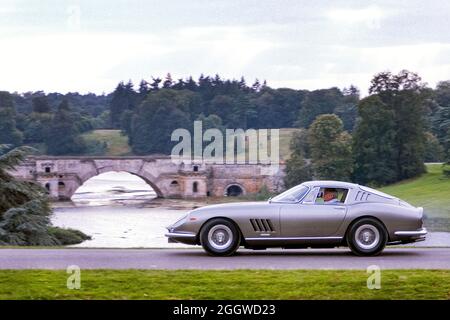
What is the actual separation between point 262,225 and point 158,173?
7066cm

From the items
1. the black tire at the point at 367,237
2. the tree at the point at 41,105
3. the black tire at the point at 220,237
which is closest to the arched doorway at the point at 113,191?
→ the tree at the point at 41,105

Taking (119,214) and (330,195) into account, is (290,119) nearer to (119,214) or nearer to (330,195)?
(119,214)

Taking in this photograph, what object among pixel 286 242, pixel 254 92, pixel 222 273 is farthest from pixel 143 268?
pixel 254 92

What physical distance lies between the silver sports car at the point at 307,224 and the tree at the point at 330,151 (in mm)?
51835

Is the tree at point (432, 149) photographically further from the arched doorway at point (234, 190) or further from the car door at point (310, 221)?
the car door at point (310, 221)

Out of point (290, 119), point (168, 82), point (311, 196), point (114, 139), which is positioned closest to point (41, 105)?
point (114, 139)

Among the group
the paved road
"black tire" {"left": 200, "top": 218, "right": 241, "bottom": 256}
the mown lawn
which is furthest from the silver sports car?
the mown lawn

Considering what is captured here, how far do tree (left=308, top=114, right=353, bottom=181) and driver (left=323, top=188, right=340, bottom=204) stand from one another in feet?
170

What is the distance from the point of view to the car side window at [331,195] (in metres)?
14.1

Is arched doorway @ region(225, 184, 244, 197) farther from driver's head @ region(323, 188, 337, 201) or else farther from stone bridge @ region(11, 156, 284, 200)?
driver's head @ region(323, 188, 337, 201)

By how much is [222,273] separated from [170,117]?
85139 millimetres

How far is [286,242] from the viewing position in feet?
46.0

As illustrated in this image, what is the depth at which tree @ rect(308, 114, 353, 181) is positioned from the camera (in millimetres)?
67062

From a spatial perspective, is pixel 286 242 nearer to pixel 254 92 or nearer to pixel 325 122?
pixel 325 122
